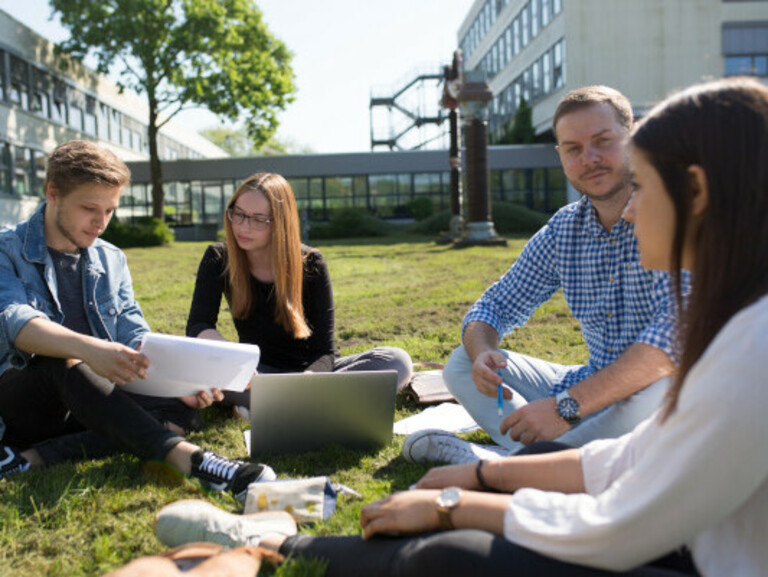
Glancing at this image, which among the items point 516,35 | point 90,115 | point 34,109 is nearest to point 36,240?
point 34,109

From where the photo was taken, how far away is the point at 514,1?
3828 cm

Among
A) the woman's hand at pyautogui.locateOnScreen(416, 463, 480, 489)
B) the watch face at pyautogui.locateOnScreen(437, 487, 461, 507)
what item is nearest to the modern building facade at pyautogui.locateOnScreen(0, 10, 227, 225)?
the woman's hand at pyautogui.locateOnScreen(416, 463, 480, 489)

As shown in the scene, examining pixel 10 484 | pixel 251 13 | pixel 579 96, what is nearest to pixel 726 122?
pixel 579 96

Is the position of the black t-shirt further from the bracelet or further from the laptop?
the bracelet

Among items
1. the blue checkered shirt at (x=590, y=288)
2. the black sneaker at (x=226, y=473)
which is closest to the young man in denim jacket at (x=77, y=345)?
the black sneaker at (x=226, y=473)

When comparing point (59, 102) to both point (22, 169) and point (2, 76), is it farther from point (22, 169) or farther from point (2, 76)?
point (2, 76)

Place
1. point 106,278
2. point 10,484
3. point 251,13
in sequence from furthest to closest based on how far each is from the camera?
point 251,13, point 106,278, point 10,484

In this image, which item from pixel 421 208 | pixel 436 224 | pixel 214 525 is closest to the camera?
pixel 214 525

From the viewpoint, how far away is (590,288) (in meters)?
3.12

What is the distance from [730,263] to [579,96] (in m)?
1.87

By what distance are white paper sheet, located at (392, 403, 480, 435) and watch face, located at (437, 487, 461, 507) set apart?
1.76 meters

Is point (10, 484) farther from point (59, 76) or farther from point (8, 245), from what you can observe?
point (59, 76)

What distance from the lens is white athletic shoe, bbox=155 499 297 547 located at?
83.8 inches

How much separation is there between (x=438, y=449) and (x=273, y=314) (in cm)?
120
